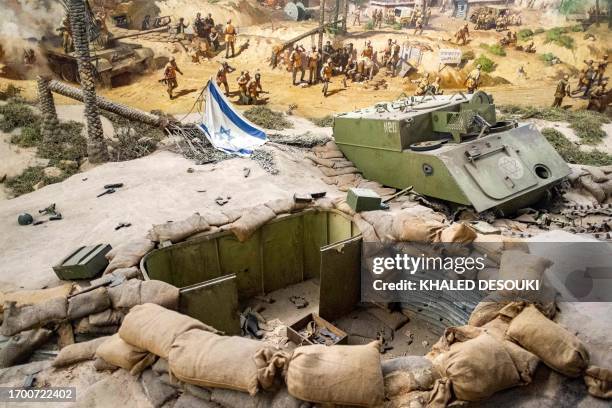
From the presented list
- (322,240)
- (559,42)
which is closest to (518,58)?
(559,42)

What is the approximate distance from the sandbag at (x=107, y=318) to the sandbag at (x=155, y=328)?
1.13 meters

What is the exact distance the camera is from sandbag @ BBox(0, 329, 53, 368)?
16.1 feet

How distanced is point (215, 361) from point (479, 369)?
6.98ft

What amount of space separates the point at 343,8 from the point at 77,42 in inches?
583

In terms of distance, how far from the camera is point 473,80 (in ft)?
58.9

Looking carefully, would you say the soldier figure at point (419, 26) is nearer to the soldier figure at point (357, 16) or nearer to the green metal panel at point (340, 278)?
the soldier figure at point (357, 16)

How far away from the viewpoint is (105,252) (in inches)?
255

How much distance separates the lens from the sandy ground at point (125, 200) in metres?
7.49

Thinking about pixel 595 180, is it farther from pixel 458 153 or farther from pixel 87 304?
pixel 87 304

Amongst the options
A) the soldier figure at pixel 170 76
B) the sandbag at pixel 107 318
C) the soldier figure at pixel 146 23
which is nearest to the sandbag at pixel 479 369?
the sandbag at pixel 107 318

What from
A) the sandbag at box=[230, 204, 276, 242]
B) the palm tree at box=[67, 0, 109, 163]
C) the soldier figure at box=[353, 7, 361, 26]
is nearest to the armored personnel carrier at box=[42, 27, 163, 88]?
the palm tree at box=[67, 0, 109, 163]

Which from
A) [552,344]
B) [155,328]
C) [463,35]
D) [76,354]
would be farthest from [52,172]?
[463,35]

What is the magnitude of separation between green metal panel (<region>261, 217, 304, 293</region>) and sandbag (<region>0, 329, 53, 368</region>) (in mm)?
3571

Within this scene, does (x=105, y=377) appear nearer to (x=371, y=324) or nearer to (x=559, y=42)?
(x=371, y=324)
